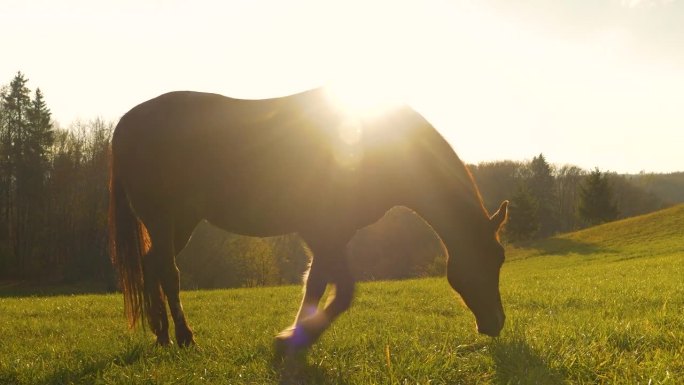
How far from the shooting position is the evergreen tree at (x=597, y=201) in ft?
187

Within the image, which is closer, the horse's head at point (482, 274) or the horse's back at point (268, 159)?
the horse's head at point (482, 274)

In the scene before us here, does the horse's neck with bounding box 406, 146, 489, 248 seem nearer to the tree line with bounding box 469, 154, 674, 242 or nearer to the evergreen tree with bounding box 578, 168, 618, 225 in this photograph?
the tree line with bounding box 469, 154, 674, 242

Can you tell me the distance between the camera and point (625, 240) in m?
41.7

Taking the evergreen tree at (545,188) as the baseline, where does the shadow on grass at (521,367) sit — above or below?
below

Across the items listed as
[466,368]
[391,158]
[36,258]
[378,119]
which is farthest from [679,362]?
[36,258]

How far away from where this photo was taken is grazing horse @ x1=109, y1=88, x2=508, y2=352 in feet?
16.4

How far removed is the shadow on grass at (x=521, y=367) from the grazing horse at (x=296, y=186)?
69cm

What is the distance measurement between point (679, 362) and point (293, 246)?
36868mm

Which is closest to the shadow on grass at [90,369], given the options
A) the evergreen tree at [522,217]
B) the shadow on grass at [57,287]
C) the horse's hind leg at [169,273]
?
the horse's hind leg at [169,273]

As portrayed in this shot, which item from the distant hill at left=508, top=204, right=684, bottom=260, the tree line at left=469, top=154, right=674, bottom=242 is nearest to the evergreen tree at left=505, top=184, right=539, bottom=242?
the tree line at left=469, top=154, right=674, bottom=242

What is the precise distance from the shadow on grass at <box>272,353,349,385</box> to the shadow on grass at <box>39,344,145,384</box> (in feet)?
4.46

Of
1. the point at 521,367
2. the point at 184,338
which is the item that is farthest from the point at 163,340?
the point at 521,367

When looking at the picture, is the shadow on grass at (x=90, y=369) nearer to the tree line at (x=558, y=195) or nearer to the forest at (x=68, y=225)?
the forest at (x=68, y=225)

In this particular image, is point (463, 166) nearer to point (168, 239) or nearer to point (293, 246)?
point (168, 239)
